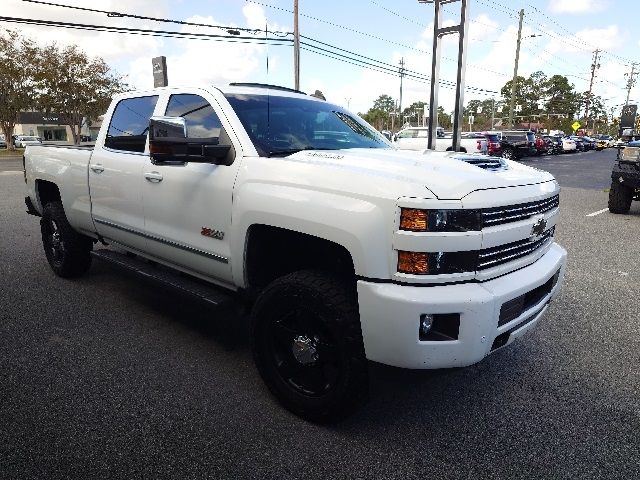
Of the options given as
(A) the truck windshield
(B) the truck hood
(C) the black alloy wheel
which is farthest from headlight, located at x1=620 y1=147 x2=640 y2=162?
(C) the black alloy wheel

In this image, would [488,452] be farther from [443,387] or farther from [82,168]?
[82,168]

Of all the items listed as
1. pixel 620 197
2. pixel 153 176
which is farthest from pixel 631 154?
pixel 153 176

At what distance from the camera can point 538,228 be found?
270cm

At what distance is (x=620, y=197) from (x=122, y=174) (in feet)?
29.3

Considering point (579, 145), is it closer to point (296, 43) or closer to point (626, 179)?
point (296, 43)

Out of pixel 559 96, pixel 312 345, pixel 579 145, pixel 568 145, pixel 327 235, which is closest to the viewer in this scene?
pixel 327 235

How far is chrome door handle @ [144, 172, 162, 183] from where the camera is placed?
3432 mm

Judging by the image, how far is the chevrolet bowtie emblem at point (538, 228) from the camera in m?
2.65

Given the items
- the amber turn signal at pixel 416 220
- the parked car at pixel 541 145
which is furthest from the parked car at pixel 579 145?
the amber turn signal at pixel 416 220

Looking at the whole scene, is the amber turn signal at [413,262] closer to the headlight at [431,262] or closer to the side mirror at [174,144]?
the headlight at [431,262]

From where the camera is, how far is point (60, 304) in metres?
4.34

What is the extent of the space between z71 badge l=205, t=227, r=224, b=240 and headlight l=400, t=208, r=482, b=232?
4.26 ft

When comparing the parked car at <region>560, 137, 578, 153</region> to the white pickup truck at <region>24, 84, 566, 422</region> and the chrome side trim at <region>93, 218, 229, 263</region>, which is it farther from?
the chrome side trim at <region>93, 218, 229, 263</region>

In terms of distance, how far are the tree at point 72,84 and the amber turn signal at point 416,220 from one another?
40403mm
